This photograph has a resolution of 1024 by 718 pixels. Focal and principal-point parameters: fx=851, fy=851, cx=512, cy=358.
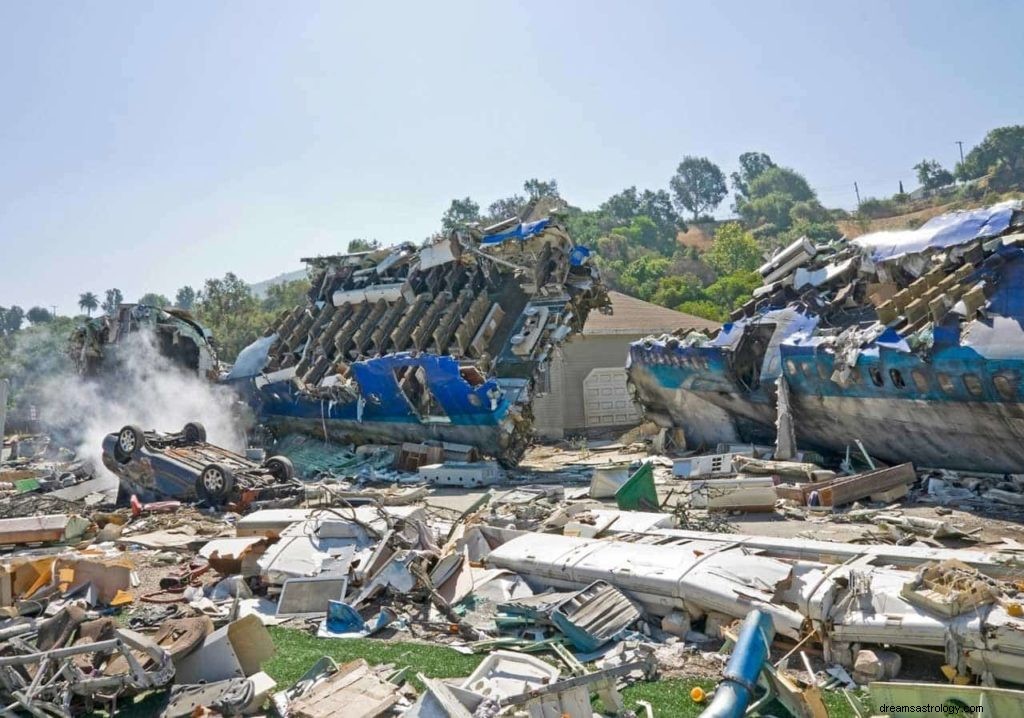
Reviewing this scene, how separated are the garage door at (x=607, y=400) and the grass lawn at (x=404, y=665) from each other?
26110 mm

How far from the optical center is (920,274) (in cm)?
1938

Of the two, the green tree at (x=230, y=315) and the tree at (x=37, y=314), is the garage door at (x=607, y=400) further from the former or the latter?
the tree at (x=37, y=314)

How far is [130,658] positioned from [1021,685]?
677cm

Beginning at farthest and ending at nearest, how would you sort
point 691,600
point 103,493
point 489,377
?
point 489,377, point 103,493, point 691,600

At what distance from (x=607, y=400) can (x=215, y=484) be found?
20.3 m

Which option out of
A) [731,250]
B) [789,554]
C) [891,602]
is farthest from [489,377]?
[731,250]

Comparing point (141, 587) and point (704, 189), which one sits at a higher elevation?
point (704, 189)

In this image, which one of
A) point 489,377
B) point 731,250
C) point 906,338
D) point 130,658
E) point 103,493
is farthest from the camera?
point 731,250

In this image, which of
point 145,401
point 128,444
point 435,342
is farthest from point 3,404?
point 145,401

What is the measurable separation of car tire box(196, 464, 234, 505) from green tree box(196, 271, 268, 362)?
4364 cm

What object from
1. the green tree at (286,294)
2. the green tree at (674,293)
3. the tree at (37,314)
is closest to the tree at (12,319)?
the tree at (37,314)

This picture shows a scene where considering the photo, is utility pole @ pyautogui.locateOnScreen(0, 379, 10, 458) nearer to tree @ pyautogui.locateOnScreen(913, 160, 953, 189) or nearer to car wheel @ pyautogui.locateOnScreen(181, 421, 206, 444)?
car wheel @ pyautogui.locateOnScreen(181, 421, 206, 444)

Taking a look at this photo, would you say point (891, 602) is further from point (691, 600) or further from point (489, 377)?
point (489, 377)

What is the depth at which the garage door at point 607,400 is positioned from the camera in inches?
1364
